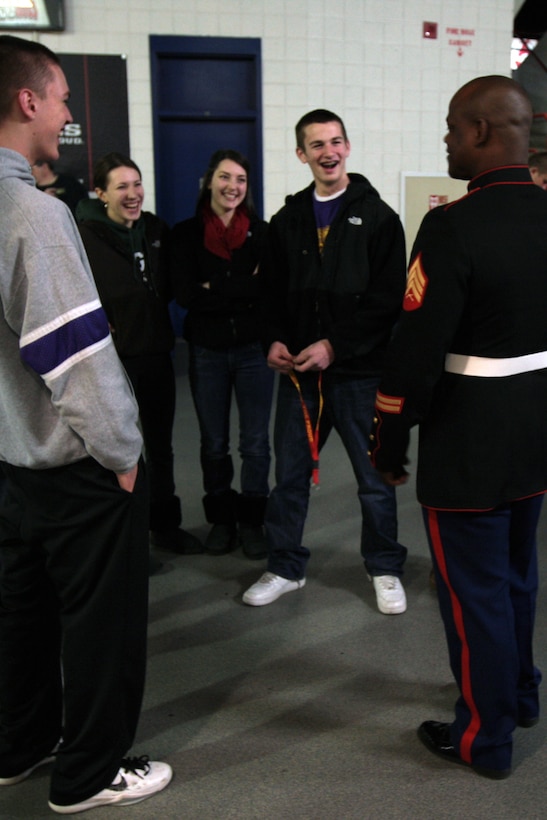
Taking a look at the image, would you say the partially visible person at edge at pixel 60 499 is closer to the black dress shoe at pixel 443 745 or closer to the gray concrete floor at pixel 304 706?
the gray concrete floor at pixel 304 706

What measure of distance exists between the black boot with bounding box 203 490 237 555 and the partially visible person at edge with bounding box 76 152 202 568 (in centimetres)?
8

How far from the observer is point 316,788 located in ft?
5.43

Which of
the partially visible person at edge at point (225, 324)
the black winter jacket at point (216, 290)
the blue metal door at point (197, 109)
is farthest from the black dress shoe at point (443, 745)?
the blue metal door at point (197, 109)

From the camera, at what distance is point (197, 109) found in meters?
6.17

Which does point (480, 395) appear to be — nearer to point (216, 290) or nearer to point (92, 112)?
point (216, 290)

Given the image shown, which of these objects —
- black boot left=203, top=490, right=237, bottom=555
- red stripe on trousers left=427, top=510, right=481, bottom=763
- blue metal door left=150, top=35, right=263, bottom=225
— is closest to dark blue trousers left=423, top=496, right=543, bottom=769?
red stripe on trousers left=427, top=510, right=481, bottom=763

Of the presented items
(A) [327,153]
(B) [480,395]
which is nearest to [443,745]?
(B) [480,395]

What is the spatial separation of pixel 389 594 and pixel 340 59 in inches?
198

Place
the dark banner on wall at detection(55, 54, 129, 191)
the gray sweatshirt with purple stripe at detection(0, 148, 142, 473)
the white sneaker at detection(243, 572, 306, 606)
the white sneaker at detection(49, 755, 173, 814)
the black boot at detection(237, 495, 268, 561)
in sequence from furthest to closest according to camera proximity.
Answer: the dark banner on wall at detection(55, 54, 129, 191), the black boot at detection(237, 495, 268, 561), the white sneaker at detection(243, 572, 306, 606), the white sneaker at detection(49, 755, 173, 814), the gray sweatshirt with purple stripe at detection(0, 148, 142, 473)

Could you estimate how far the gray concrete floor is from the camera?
162 cm

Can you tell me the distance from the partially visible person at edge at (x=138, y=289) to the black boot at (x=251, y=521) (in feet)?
0.65

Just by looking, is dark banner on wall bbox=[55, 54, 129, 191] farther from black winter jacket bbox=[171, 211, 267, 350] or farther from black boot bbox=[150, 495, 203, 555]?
black boot bbox=[150, 495, 203, 555]

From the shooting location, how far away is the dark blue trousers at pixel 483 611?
1.60 metres

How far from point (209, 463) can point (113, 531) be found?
150cm
